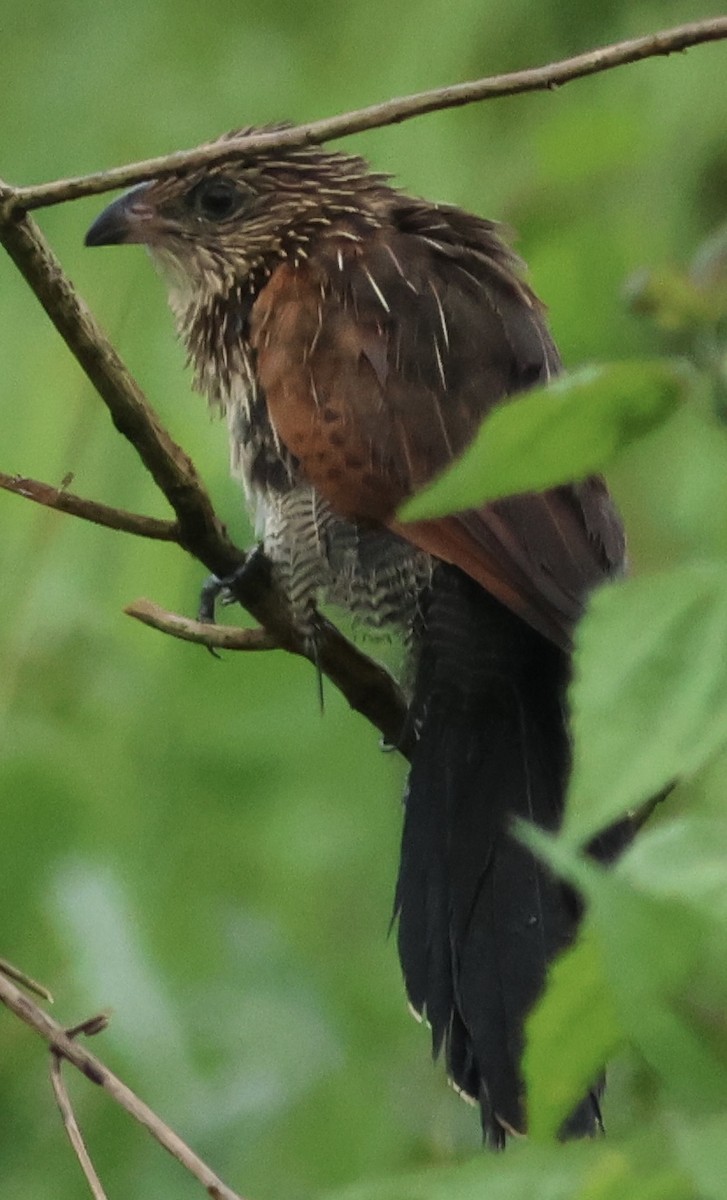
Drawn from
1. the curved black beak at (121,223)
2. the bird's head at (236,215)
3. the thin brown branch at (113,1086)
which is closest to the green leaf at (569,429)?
the thin brown branch at (113,1086)

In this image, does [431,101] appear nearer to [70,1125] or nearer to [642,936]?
[642,936]

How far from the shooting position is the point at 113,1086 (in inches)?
49.8

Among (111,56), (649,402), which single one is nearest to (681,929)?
(649,402)

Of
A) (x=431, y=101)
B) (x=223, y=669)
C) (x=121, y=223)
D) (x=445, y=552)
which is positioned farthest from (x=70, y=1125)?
(x=121, y=223)

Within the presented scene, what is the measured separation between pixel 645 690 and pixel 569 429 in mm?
105

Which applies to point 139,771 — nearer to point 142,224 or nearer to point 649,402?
point 142,224

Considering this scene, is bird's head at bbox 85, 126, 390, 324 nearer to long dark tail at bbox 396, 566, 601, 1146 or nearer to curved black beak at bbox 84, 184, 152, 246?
curved black beak at bbox 84, 184, 152, 246

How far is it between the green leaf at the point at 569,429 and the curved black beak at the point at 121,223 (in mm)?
1806

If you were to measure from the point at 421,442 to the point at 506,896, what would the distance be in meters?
0.45

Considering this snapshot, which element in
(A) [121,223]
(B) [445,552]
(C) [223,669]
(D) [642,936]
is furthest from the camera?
(A) [121,223]

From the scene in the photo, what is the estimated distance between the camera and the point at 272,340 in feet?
6.33

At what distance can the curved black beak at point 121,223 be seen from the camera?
7.86ft

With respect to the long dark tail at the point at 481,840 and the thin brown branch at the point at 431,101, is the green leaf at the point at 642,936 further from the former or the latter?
the long dark tail at the point at 481,840

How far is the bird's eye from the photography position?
95.9 inches
